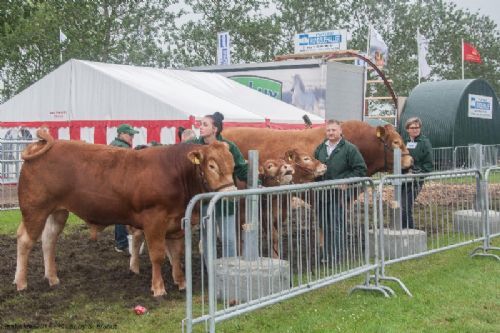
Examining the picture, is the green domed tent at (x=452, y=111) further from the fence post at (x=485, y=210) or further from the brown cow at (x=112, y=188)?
the brown cow at (x=112, y=188)

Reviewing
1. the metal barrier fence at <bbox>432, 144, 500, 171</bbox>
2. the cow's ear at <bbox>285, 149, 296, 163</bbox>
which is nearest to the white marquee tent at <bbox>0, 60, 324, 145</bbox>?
the metal barrier fence at <bbox>432, 144, 500, 171</bbox>

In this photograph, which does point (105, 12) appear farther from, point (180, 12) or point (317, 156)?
point (317, 156)

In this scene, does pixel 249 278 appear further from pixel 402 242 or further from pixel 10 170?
pixel 10 170

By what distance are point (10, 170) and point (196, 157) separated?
425 inches

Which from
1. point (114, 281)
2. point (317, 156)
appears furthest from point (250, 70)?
point (114, 281)

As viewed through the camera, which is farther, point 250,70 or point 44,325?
point 250,70

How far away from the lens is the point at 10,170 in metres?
15.4

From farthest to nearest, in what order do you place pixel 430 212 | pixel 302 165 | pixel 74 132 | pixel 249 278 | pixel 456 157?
pixel 456 157
pixel 74 132
pixel 430 212
pixel 302 165
pixel 249 278

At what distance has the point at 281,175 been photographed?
7.23 metres

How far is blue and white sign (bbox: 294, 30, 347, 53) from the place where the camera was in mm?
36156

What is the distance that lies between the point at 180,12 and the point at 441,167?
3462 centimetres

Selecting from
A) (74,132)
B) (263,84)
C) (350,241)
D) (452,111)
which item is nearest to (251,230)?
(350,241)

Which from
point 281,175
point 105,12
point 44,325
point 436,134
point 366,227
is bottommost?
point 44,325

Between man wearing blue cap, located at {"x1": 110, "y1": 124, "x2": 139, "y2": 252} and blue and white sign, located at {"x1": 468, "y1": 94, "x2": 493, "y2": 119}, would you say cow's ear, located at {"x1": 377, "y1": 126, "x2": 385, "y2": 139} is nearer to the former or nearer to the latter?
man wearing blue cap, located at {"x1": 110, "y1": 124, "x2": 139, "y2": 252}
